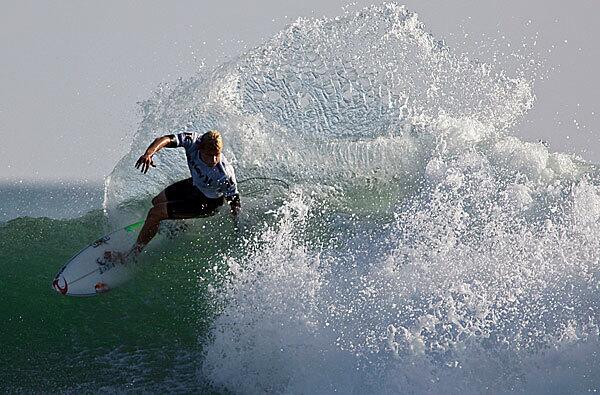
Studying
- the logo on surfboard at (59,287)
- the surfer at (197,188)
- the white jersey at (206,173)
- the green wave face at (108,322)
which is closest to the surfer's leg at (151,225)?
the surfer at (197,188)

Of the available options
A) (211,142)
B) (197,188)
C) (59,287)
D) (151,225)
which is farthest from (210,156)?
(59,287)

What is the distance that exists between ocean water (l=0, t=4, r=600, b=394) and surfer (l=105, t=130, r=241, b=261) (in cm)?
45

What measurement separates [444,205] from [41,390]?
149 inches

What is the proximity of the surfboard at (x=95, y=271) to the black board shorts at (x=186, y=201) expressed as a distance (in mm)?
705

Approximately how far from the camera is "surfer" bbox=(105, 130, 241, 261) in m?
6.98

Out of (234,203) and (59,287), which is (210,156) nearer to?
(234,203)

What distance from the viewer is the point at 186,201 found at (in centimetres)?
731

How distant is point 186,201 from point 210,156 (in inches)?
22.0

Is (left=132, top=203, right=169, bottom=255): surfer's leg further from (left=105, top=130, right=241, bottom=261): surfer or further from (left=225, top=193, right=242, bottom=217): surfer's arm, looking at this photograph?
(left=225, top=193, right=242, bottom=217): surfer's arm

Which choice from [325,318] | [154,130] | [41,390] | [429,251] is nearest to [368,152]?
[154,130]

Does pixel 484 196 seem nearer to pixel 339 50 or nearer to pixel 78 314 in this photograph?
pixel 339 50

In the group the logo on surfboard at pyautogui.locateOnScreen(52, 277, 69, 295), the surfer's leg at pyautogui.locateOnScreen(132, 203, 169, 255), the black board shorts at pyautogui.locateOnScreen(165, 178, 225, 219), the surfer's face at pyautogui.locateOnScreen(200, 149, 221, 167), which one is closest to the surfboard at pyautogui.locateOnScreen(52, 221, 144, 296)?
the logo on surfboard at pyautogui.locateOnScreen(52, 277, 69, 295)

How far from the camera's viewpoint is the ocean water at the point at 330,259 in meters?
6.10

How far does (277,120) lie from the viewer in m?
10.3
